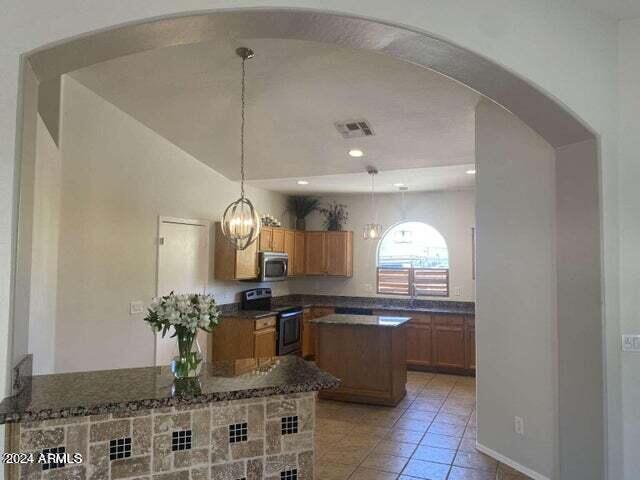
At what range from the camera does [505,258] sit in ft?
11.3

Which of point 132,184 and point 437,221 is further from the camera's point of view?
point 437,221

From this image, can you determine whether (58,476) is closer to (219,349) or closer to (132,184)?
(132,184)

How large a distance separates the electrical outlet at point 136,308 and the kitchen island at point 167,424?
84.5 inches

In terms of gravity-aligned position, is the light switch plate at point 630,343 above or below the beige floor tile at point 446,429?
above

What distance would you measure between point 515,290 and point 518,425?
982mm

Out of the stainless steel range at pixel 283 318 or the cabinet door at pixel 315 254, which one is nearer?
the stainless steel range at pixel 283 318

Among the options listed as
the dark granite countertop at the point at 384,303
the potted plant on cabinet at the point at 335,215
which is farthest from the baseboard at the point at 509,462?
the potted plant on cabinet at the point at 335,215

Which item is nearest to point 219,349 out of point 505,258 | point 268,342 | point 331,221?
point 268,342

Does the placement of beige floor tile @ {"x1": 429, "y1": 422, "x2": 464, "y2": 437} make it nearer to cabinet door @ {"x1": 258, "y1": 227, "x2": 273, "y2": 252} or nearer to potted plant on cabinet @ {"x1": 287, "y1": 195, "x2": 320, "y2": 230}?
cabinet door @ {"x1": 258, "y1": 227, "x2": 273, "y2": 252}

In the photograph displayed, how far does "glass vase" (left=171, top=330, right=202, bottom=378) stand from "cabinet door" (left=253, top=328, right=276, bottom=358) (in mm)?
3423

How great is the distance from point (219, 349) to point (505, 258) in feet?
12.3

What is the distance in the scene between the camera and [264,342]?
5809 mm

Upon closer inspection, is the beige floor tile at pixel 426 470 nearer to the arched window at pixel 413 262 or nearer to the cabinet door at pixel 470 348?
the cabinet door at pixel 470 348

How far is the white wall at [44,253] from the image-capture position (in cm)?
295
